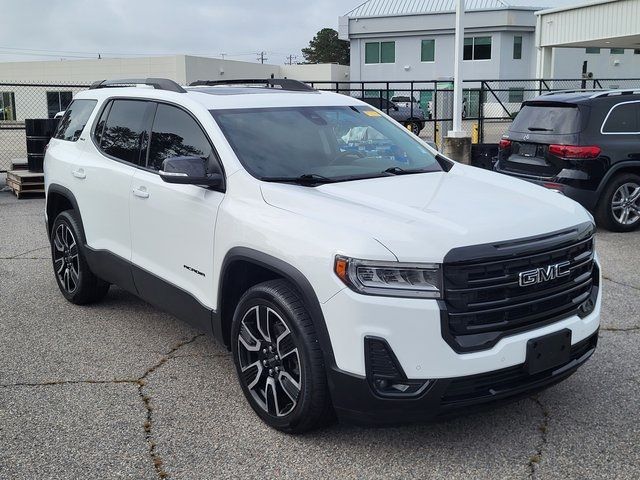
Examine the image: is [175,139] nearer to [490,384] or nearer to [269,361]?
[269,361]

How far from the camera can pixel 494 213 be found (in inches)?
142

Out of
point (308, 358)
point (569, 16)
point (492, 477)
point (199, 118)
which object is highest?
point (569, 16)

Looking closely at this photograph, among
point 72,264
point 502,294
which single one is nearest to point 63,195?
point 72,264

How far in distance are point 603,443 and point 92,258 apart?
3.89 meters

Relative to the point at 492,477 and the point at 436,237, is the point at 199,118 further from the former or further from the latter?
the point at 492,477

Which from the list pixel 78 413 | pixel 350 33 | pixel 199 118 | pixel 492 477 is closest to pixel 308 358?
pixel 492 477

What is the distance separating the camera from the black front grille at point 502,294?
10.6ft

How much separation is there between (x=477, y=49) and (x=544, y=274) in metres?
52.6

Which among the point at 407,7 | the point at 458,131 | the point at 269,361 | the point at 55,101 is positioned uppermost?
the point at 407,7

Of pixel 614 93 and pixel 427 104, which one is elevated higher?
pixel 427 104

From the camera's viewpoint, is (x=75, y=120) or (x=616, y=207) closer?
(x=75, y=120)

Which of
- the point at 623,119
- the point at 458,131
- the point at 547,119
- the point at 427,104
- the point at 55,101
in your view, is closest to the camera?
the point at 623,119

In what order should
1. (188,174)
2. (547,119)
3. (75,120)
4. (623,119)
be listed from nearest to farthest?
(188,174) < (75,120) < (623,119) < (547,119)

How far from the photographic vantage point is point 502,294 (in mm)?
3346
